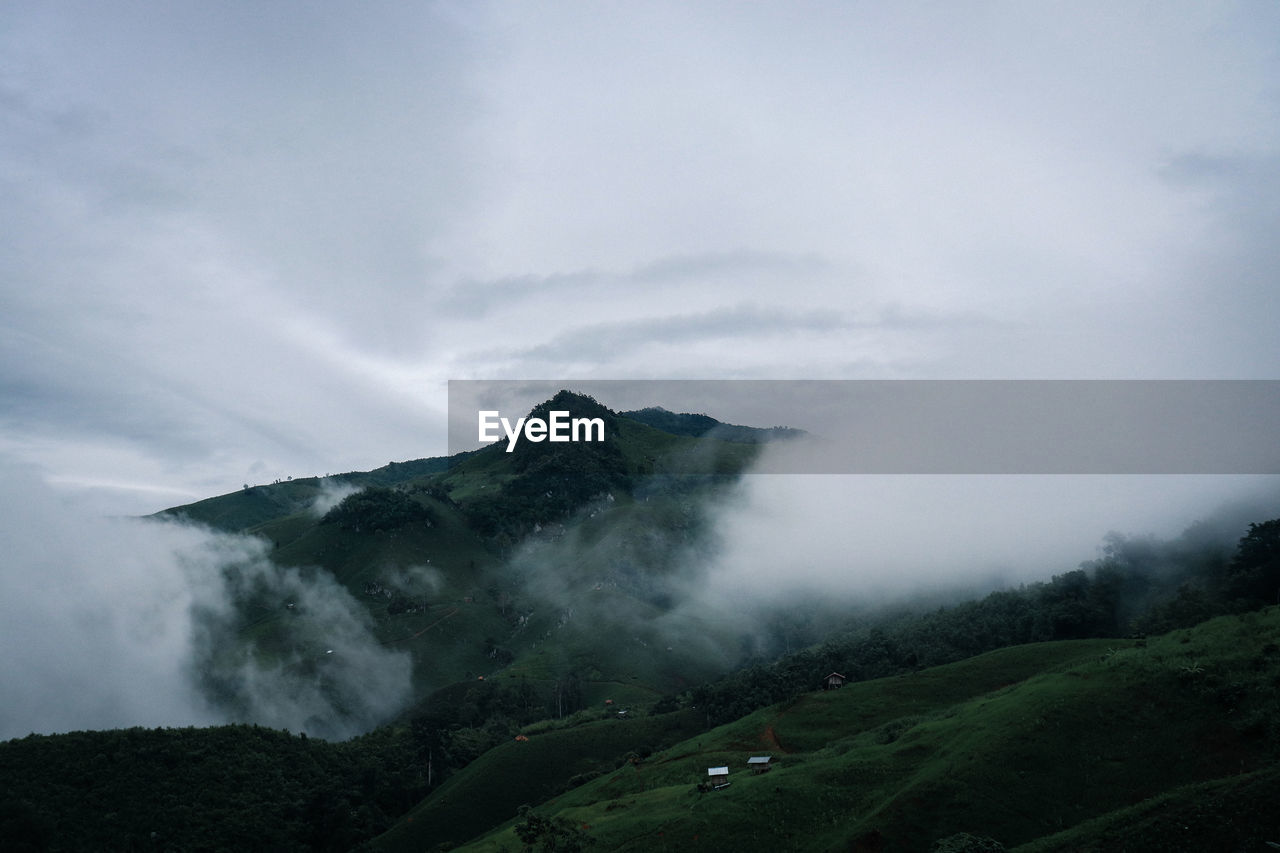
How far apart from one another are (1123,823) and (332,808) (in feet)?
373

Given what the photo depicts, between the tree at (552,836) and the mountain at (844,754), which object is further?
the tree at (552,836)

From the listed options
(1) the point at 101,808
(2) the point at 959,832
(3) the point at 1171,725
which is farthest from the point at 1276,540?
(1) the point at 101,808

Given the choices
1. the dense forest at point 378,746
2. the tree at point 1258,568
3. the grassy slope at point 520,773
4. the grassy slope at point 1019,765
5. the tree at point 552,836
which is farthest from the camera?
the grassy slope at point 520,773

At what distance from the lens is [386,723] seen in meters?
199

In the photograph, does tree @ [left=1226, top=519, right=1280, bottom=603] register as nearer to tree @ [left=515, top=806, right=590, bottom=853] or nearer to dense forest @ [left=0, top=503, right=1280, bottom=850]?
dense forest @ [left=0, top=503, right=1280, bottom=850]

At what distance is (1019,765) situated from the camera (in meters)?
70.8

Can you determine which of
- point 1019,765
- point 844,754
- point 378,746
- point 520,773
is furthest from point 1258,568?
point 378,746

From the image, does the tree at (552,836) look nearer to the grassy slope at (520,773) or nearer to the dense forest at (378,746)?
the grassy slope at (520,773)

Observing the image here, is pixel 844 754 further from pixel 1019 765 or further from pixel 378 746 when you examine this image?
pixel 378 746

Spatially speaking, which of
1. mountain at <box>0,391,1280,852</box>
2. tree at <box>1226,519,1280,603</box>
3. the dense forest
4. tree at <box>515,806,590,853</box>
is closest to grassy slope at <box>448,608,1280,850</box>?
mountain at <box>0,391,1280,852</box>

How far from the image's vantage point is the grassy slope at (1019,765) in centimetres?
6531

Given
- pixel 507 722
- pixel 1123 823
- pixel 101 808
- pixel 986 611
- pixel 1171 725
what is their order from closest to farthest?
pixel 1123 823, pixel 1171 725, pixel 101 808, pixel 986 611, pixel 507 722

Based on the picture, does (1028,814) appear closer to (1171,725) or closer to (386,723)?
(1171,725)

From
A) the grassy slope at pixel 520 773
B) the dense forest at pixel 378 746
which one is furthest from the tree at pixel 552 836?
the dense forest at pixel 378 746
